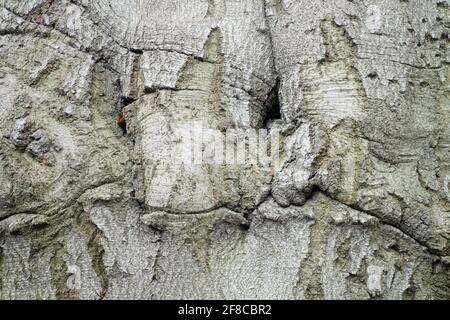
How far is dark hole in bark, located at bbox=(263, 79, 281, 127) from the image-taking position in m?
2.19

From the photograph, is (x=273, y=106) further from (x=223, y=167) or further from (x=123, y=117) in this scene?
(x=123, y=117)

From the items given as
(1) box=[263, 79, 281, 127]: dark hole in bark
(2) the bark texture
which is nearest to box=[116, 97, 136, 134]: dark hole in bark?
(2) the bark texture

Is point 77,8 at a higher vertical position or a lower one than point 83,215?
higher

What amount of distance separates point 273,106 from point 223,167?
1.17 ft

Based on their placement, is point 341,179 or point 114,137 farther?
point 114,137

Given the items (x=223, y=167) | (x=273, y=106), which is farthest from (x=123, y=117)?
(x=273, y=106)

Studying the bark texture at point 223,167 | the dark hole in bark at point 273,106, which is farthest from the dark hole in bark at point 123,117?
the dark hole in bark at point 273,106

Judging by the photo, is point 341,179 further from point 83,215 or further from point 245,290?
point 83,215

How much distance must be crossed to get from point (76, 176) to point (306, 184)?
0.69m

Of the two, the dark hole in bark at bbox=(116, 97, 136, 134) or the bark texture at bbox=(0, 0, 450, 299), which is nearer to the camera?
the bark texture at bbox=(0, 0, 450, 299)

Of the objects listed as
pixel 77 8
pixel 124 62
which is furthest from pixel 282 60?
pixel 77 8

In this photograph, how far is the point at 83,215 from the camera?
1.98 meters

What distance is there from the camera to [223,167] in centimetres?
199

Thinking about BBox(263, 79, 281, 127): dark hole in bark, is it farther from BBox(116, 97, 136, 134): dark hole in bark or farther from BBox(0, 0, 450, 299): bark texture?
BBox(116, 97, 136, 134): dark hole in bark
